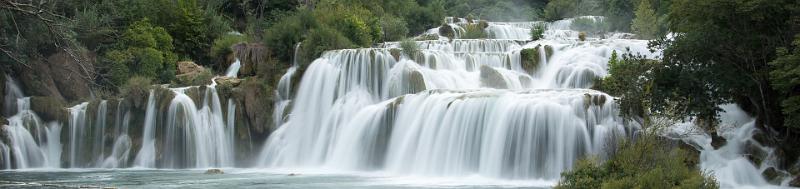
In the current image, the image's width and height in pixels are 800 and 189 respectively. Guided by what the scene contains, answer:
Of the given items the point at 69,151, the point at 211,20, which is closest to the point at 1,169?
the point at 69,151

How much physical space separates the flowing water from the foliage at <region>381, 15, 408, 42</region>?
564 cm

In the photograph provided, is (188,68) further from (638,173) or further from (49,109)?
(638,173)

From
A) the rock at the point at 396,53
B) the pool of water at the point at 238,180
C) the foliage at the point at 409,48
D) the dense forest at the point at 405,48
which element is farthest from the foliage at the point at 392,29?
the pool of water at the point at 238,180

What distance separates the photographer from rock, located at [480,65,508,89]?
115 ft

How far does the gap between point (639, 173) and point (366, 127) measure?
16161 millimetres

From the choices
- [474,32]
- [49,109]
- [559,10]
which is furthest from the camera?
[559,10]

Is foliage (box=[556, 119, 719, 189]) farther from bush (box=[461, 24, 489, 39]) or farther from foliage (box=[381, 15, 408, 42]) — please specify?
bush (box=[461, 24, 489, 39])

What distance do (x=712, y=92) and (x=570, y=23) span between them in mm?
34221

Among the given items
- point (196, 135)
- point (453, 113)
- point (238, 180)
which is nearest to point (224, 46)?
point (196, 135)

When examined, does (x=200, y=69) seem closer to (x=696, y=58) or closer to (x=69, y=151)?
(x=69, y=151)

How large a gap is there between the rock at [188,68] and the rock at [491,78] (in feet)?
46.8

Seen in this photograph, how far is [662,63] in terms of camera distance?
1016 inches

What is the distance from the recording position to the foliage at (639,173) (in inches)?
627

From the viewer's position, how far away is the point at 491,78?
35250 mm
